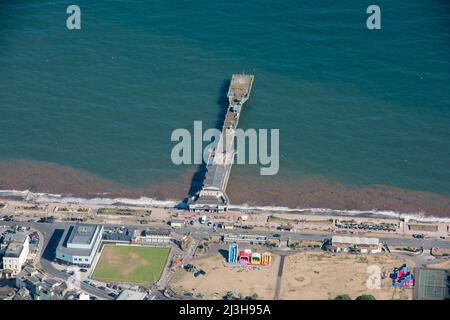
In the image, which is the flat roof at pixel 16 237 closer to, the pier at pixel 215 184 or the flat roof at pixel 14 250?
the flat roof at pixel 14 250

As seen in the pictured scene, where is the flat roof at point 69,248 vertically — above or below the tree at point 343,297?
above

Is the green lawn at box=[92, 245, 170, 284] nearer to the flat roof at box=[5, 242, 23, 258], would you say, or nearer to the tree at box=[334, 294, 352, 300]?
the flat roof at box=[5, 242, 23, 258]

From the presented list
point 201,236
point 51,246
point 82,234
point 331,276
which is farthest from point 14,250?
point 331,276

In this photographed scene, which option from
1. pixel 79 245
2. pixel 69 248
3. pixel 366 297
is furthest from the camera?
pixel 69 248

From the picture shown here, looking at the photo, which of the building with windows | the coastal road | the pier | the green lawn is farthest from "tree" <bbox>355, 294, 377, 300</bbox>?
the building with windows

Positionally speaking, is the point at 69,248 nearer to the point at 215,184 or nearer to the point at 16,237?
the point at 16,237

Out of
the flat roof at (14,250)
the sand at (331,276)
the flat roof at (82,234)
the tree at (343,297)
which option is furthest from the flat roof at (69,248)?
the tree at (343,297)
